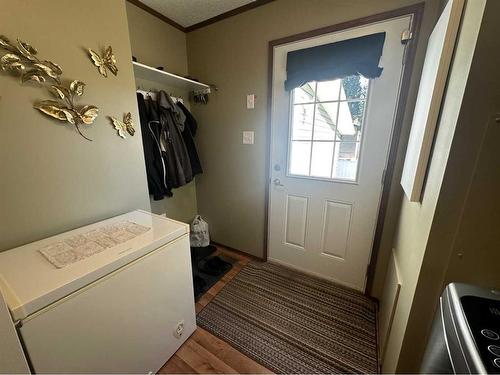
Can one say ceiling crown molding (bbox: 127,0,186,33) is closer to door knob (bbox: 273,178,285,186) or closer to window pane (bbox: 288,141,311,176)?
window pane (bbox: 288,141,311,176)

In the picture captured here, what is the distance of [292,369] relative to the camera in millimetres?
1183

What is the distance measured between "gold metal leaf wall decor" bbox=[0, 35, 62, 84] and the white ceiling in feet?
3.70

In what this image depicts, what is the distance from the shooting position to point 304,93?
1.61m

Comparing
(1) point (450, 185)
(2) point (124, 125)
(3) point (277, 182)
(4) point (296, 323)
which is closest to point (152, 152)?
(2) point (124, 125)

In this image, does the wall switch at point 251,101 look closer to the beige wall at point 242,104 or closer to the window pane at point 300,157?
the beige wall at point 242,104

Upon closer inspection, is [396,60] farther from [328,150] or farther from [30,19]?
[30,19]

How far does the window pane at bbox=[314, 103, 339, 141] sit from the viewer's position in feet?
5.07

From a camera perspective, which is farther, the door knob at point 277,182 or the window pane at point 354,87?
the door knob at point 277,182

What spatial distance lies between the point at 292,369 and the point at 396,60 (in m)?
1.97

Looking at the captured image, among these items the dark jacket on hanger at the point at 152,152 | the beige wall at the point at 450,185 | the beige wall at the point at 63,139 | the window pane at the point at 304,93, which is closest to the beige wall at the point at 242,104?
the window pane at the point at 304,93

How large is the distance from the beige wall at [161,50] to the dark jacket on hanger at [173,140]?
24 centimetres

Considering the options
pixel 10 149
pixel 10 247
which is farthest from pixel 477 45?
pixel 10 247

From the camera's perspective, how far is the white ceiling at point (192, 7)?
1.61m

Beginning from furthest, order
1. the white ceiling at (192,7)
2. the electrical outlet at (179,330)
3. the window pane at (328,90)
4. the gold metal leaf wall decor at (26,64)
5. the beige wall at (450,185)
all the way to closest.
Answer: the white ceiling at (192,7) → the window pane at (328,90) → the electrical outlet at (179,330) → the gold metal leaf wall decor at (26,64) → the beige wall at (450,185)
